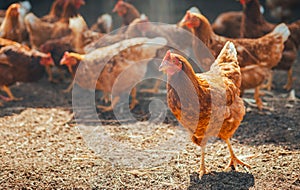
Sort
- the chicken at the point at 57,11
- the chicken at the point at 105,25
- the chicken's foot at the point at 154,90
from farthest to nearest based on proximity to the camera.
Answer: the chicken at the point at 57,11, the chicken at the point at 105,25, the chicken's foot at the point at 154,90

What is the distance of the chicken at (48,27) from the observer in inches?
258

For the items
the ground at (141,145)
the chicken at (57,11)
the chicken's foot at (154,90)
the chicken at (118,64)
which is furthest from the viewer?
the chicken at (57,11)

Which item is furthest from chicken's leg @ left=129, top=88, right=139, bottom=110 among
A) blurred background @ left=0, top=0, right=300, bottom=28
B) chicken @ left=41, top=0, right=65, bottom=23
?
blurred background @ left=0, top=0, right=300, bottom=28

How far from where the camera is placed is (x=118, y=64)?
16.3ft

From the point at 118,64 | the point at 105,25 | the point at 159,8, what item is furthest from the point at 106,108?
the point at 159,8

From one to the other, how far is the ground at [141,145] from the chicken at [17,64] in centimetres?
35

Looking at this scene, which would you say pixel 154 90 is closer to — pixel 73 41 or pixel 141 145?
pixel 73 41

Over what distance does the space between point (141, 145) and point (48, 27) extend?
3.57 meters

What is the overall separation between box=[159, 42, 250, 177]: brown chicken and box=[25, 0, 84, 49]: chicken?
13.2 feet

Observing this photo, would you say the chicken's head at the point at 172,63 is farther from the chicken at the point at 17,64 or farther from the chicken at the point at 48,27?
the chicken at the point at 48,27

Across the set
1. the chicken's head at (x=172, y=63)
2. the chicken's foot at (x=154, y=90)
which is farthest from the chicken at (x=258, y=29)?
the chicken's head at (x=172, y=63)

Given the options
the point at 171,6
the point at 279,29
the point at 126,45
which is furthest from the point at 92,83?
the point at 171,6

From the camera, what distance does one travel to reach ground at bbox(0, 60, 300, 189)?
128 inches

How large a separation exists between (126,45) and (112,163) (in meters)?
1.91
